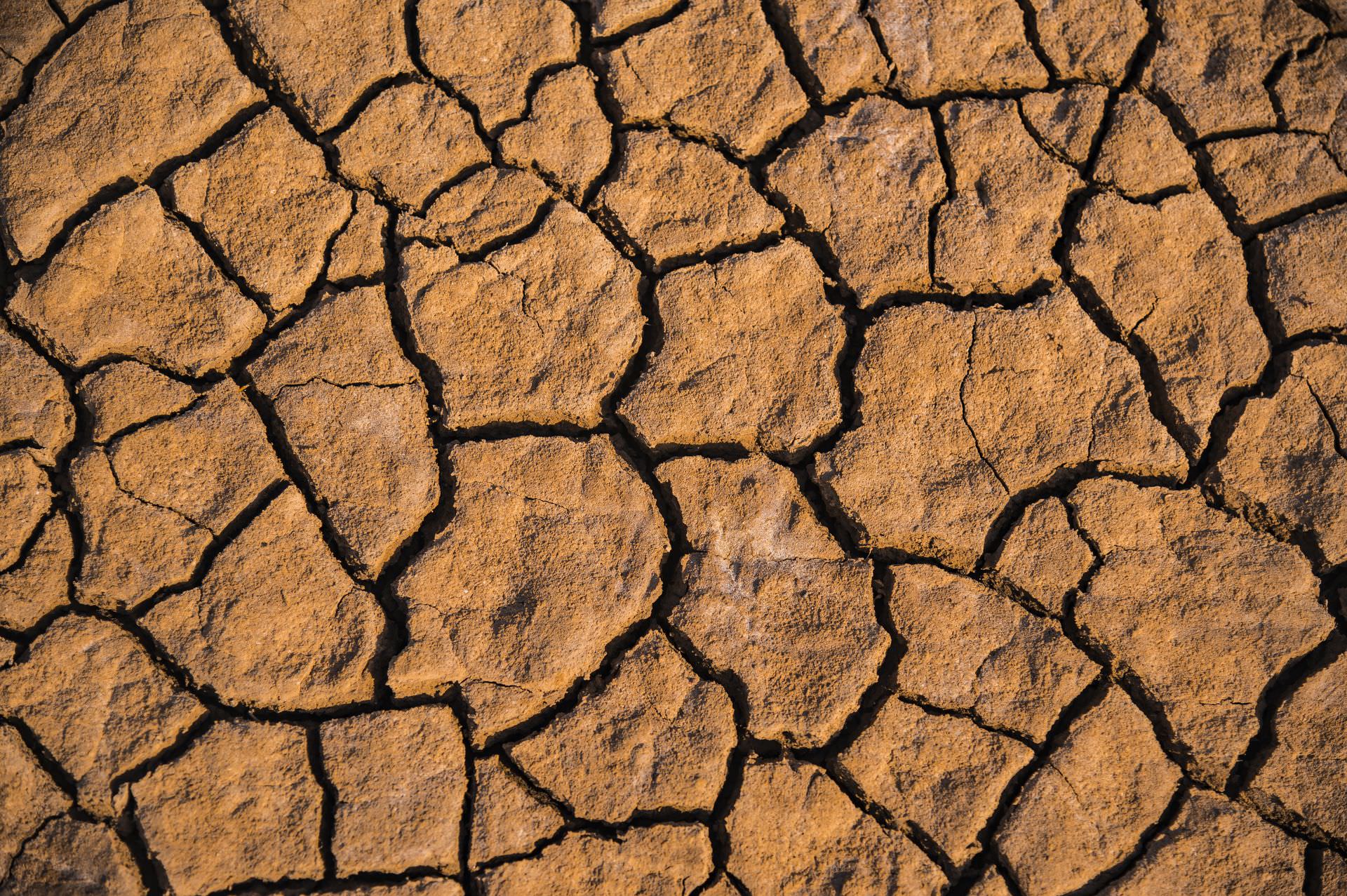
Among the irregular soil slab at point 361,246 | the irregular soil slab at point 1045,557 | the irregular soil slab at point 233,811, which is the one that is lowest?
the irregular soil slab at point 233,811

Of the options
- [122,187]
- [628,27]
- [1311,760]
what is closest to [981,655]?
[1311,760]

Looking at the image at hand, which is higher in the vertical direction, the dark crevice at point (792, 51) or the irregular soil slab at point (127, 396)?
the dark crevice at point (792, 51)

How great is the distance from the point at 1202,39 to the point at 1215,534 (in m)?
1.41

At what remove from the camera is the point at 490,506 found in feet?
6.87

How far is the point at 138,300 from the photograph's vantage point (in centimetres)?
219

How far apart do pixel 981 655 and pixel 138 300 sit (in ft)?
7.26

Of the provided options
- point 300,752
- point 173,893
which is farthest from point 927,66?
point 173,893

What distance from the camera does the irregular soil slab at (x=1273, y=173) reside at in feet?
7.72

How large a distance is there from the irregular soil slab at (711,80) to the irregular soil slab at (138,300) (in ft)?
3.77

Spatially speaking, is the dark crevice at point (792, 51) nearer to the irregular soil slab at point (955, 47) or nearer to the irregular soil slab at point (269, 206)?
the irregular soil slab at point (955, 47)

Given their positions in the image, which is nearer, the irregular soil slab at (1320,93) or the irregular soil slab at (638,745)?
the irregular soil slab at (638,745)

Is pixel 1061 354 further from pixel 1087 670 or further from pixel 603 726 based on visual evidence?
pixel 603 726

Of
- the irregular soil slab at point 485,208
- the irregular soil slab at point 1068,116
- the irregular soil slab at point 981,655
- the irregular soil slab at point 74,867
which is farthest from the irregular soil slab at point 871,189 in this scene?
the irregular soil slab at point 74,867

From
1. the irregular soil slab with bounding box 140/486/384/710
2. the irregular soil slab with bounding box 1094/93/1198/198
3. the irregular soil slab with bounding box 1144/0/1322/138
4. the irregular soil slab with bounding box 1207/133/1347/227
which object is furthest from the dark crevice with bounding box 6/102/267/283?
the irregular soil slab with bounding box 1207/133/1347/227
